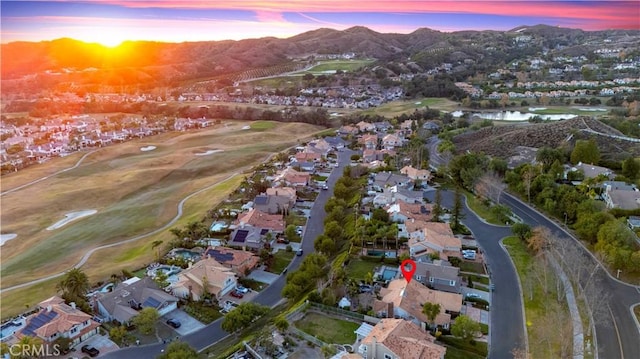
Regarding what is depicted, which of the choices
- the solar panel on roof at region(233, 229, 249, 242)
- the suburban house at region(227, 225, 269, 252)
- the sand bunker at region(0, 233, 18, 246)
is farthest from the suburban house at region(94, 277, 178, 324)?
the sand bunker at region(0, 233, 18, 246)

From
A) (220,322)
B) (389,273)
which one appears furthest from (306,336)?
(389,273)

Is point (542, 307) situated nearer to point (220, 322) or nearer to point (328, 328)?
point (328, 328)

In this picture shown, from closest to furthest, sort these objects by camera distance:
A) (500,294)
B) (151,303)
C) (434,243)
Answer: (151,303), (500,294), (434,243)

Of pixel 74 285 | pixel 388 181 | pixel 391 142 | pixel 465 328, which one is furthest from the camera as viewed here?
pixel 391 142

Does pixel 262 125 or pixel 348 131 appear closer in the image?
pixel 348 131

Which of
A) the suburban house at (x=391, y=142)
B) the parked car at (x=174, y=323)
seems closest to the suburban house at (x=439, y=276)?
the parked car at (x=174, y=323)

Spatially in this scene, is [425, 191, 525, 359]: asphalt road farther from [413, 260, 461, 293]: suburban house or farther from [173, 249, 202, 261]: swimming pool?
[173, 249, 202, 261]: swimming pool
